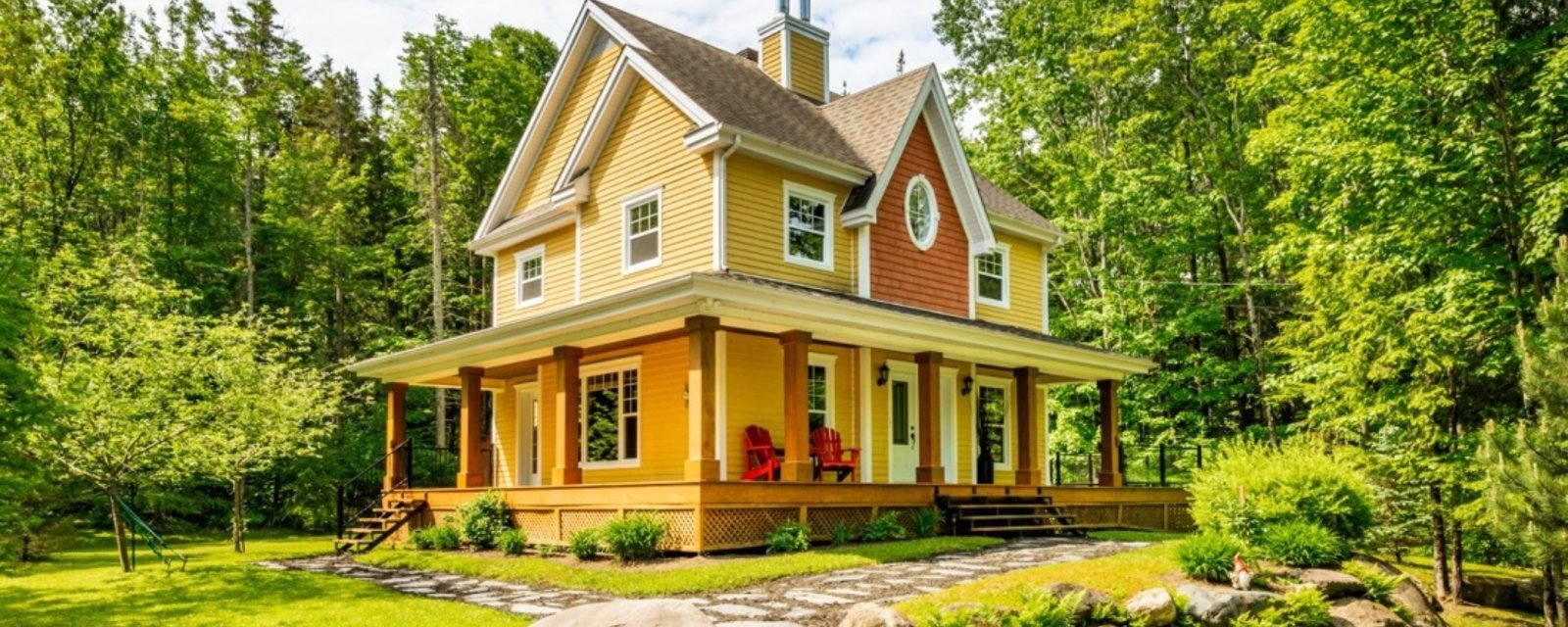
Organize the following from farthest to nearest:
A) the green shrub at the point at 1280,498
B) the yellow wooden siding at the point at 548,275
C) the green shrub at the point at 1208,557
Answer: the yellow wooden siding at the point at 548,275 → the green shrub at the point at 1280,498 → the green shrub at the point at 1208,557

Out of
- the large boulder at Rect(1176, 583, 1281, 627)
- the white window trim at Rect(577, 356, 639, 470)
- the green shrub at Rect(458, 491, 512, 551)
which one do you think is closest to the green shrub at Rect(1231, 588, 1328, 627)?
the large boulder at Rect(1176, 583, 1281, 627)

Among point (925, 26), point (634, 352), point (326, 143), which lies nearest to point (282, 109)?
point (326, 143)

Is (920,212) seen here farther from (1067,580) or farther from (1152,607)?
(1152,607)

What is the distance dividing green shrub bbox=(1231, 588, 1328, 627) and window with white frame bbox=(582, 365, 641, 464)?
10.4 metres

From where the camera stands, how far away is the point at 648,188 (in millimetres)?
17375

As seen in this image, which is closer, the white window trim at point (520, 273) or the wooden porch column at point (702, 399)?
the wooden porch column at point (702, 399)

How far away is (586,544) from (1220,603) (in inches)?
300

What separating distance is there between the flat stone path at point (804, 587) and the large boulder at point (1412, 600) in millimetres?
Answer: 2802

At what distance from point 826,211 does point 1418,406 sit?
9112 millimetres

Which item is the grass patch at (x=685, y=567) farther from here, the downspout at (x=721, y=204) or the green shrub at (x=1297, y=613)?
the downspout at (x=721, y=204)

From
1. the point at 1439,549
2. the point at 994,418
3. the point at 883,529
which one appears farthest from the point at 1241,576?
the point at 994,418

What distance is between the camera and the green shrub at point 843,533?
544 inches

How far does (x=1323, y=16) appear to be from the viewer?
16.2 m

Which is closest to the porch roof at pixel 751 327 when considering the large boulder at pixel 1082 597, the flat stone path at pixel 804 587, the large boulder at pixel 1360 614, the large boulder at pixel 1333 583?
the flat stone path at pixel 804 587
